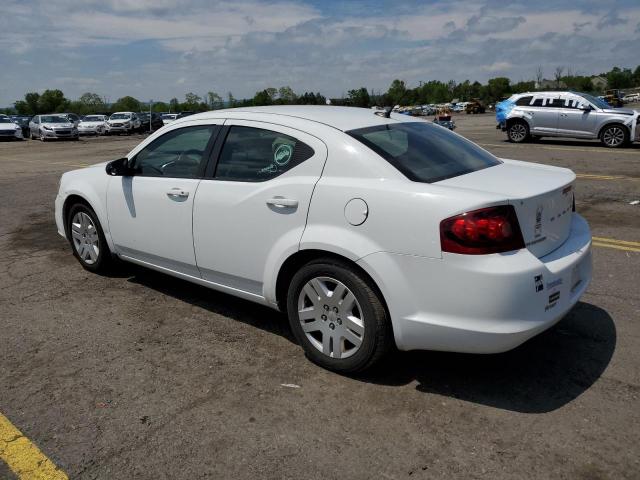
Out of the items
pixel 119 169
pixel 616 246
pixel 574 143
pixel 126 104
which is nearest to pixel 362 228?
pixel 119 169

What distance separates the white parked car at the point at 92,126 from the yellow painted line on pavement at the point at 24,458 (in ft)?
118

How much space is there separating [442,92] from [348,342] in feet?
560

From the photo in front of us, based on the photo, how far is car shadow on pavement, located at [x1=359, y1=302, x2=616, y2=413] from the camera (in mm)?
3225

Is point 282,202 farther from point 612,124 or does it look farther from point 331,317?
point 612,124

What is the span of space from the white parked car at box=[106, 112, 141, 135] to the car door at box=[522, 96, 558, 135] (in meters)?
25.8

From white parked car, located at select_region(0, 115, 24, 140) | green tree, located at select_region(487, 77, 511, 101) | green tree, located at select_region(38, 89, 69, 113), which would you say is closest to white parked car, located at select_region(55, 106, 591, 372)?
white parked car, located at select_region(0, 115, 24, 140)

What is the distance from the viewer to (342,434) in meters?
2.90

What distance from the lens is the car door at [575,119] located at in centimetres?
1727

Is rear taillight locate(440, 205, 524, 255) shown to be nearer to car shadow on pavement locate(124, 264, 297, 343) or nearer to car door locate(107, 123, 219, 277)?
car shadow on pavement locate(124, 264, 297, 343)

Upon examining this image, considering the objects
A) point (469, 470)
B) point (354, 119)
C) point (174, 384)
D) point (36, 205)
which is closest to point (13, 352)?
point (174, 384)

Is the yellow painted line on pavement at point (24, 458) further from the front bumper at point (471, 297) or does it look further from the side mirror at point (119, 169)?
the side mirror at point (119, 169)

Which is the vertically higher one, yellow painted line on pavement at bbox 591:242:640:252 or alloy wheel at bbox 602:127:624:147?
alloy wheel at bbox 602:127:624:147

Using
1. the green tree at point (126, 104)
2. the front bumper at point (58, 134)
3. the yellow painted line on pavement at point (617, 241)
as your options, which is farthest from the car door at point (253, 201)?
the green tree at point (126, 104)

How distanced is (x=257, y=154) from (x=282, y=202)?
0.49 meters
